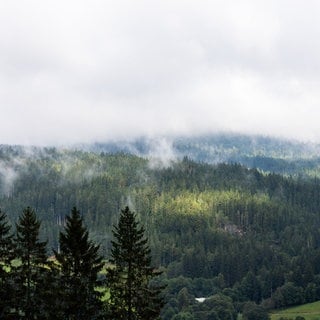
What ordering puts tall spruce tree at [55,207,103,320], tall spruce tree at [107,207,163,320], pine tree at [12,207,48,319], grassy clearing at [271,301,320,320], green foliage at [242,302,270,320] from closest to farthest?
tall spruce tree at [55,207,103,320] < pine tree at [12,207,48,319] < tall spruce tree at [107,207,163,320] < green foliage at [242,302,270,320] < grassy clearing at [271,301,320,320]

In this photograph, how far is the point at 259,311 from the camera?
5974 inches

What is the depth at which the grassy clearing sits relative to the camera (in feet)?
497

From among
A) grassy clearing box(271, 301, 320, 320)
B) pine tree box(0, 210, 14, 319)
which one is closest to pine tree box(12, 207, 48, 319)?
pine tree box(0, 210, 14, 319)

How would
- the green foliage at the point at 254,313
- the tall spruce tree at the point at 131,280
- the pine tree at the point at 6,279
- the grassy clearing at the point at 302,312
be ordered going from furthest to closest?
the grassy clearing at the point at 302,312 → the green foliage at the point at 254,313 → the tall spruce tree at the point at 131,280 → the pine tree at the point at 6,279

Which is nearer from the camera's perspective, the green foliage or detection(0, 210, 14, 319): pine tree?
detection(0, 210, 14, 319): pine tree

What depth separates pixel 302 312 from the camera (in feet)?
520

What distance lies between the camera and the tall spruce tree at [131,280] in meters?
43.8

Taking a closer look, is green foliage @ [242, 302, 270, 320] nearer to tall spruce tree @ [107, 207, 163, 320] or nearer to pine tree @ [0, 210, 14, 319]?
tall spruce tree @ [107, 207, 163, 320]

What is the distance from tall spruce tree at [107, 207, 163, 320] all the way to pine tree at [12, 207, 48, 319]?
5812 mm

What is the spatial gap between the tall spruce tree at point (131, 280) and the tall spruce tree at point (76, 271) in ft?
9.32

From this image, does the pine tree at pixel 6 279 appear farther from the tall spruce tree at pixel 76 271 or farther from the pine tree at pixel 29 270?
the tall spruce tree at pixel 76 271

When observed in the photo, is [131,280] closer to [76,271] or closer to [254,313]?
[76,271]

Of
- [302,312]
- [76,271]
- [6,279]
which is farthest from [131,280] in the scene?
[302,312]

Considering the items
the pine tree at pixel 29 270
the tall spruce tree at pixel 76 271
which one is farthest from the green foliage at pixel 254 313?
the pine tree at pixel 29 270
